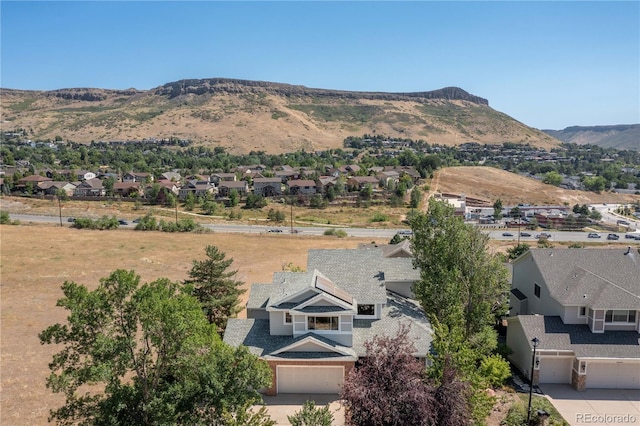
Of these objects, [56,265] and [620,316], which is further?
[56,265]

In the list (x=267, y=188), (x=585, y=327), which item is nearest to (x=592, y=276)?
(x=585, y=327)

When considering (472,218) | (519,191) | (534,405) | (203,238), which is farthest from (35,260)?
(519,191)

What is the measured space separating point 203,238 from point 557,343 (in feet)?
170

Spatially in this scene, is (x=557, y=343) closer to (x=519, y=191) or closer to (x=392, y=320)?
(x=392, y=320)

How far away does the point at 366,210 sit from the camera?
9775 centimetres

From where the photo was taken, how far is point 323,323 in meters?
23.3

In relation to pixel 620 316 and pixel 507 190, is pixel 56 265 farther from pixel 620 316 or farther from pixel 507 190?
pixel 507 190

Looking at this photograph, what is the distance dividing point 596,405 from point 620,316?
5.33 meters

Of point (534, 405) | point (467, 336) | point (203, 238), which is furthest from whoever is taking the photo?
point (203, 238)

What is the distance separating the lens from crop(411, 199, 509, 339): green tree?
24453 millimetres

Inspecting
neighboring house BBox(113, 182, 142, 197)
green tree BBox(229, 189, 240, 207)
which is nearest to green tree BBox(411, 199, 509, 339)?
green tree BBox(229, 189, 240, 207)

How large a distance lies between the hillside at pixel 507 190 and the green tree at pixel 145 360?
112m

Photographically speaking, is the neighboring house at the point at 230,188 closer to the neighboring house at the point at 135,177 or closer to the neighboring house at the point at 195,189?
the neighboring house at the point at 195,189

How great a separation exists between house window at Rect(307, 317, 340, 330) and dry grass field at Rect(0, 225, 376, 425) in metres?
13.8
